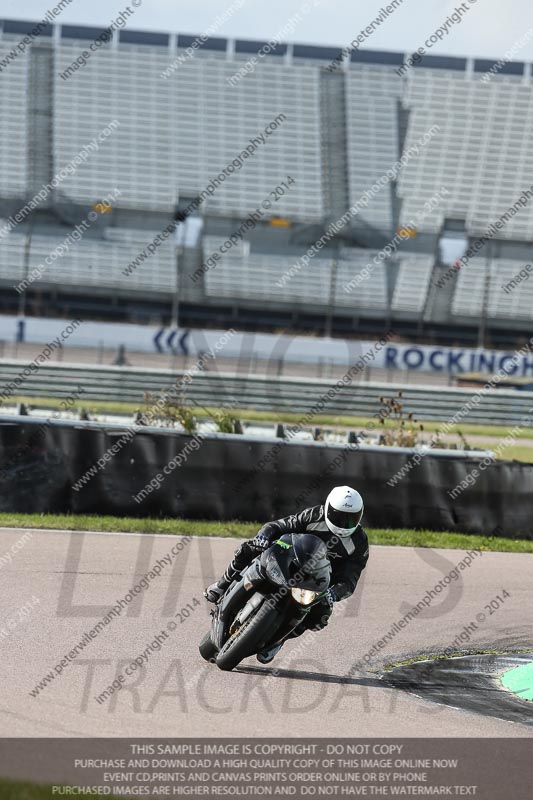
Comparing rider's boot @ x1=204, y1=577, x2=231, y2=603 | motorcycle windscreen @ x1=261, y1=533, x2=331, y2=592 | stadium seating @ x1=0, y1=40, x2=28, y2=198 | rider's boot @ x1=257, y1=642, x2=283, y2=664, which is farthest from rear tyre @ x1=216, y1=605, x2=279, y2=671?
stadium seating @ x1=0, y1=40, x2=28, y2=198

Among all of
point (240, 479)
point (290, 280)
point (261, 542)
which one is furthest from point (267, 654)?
point (290, 280)

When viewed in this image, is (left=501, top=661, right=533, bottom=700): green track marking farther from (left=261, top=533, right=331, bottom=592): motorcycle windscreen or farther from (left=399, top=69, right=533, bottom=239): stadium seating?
(left=399, top=69, right=533, bottom=239): stadium seating

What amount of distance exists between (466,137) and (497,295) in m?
10.9

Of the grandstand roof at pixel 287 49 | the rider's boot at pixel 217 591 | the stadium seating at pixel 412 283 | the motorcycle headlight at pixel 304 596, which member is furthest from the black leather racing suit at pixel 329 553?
the grandstand roof at pixel 287 49

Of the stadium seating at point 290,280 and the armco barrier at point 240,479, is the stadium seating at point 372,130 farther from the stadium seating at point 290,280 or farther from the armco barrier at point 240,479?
the armco barrier at point 240,479

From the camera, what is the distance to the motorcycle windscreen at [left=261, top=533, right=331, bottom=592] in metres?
6.85

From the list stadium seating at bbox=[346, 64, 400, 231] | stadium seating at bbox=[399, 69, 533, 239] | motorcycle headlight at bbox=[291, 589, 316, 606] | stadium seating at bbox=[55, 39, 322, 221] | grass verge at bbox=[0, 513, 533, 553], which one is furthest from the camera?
stadium seating at bbox=[399, 69, 533, 239]

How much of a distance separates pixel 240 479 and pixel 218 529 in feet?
2.35

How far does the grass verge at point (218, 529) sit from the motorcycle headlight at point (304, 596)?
6245mm

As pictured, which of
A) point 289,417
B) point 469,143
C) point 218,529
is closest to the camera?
point 218,529

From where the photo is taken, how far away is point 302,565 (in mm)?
6852

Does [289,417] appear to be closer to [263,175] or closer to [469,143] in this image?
[263,175]

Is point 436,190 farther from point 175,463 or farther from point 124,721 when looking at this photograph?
point 124,721

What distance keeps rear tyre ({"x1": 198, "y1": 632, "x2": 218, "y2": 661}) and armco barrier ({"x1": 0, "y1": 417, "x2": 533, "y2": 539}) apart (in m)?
5.71
